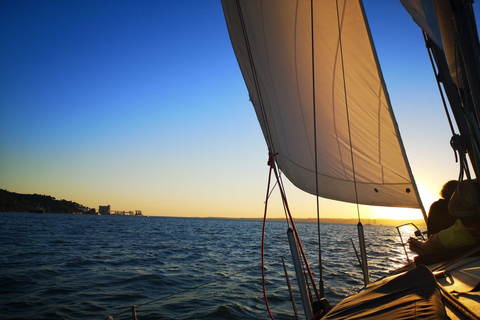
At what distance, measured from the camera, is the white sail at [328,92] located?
2.91m

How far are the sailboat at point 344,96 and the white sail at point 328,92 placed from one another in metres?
0.01

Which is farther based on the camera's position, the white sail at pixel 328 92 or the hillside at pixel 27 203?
the hillside at pixel 27 203

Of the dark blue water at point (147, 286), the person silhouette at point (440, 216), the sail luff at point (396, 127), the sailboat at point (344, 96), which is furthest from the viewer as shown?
the dark blue water at point (147, 286)

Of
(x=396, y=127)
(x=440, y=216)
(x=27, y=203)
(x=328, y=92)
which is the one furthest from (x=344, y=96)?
(x=27, y=203)

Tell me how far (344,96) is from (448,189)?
1642 mm

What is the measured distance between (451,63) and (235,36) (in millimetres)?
2818

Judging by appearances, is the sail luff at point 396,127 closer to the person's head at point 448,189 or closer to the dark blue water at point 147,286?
the person's head at point 448,189

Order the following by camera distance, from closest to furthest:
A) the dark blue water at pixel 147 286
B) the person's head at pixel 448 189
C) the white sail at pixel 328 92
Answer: the white sail at pixel 328 92 → the person's head at pixel 448 189 → the dark blue water at pixel 147 286

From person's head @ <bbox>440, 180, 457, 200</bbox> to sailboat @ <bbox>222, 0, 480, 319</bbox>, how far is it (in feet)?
1.10

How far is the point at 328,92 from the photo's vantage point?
134 inches

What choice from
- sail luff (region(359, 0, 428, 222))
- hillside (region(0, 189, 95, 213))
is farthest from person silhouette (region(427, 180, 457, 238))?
hillside (region(0, 189, 95, 213))

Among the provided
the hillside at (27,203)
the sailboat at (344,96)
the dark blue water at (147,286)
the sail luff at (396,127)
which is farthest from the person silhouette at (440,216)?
the hillside at (27,203)

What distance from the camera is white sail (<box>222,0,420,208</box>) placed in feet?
9.54

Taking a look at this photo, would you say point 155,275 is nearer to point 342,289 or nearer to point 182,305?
point 182,305
